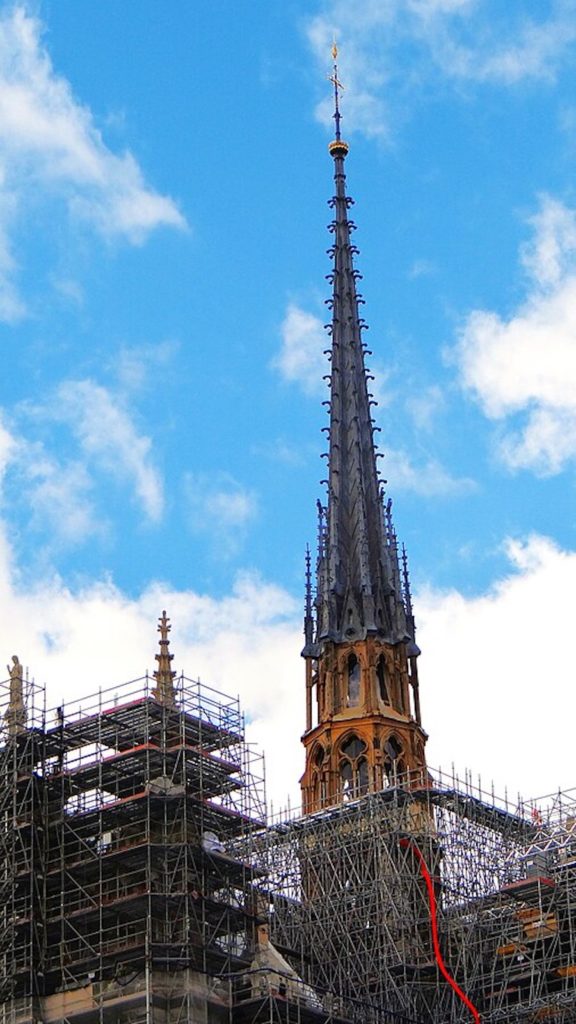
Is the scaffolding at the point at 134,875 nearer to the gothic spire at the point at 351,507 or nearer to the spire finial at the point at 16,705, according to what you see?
the spire finial at the point at 16,705

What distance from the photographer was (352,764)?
3935 inches

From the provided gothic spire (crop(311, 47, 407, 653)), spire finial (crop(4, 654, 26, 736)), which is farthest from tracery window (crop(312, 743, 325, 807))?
spire finial (crop(4, 654, 26, 736))

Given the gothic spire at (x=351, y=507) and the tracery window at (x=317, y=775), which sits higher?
the gothic spire at (x=351, y=507)

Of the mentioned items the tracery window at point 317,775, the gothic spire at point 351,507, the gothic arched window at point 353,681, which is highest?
the gothic spire at point 351,507

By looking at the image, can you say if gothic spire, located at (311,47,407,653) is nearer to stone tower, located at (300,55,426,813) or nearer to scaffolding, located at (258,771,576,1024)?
stone tower, located at (300,55,426,813)

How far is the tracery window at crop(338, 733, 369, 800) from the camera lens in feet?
326

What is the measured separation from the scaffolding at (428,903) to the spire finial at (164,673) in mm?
8118

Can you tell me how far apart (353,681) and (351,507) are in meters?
10.0

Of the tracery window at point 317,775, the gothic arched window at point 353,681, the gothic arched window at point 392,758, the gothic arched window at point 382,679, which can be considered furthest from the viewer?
the gothic arched window at point 382,679

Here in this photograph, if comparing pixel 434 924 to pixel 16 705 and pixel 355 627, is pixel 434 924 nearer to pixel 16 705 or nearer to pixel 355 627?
pixel 16 705

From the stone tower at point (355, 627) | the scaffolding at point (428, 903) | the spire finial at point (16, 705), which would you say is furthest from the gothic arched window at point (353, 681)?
the spire finial at point (16, 705)

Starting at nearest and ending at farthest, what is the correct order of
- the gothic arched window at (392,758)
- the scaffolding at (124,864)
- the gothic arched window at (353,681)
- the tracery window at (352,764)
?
the scaffolding at (124,864) < the gothic arched window at (392,758) < the tracery window at (352,764) < the gothic arched window at (353,681)

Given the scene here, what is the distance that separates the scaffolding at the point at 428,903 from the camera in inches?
3172

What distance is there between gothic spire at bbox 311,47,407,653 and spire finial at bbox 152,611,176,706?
52.8ft
